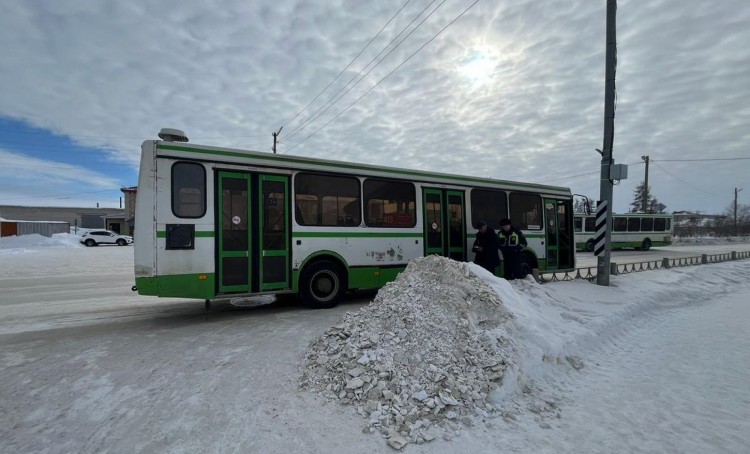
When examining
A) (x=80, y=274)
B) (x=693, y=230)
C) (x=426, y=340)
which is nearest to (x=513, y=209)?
(x=426, y=340)

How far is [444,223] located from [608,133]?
18.7 feet

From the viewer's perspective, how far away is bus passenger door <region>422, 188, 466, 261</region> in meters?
9.62

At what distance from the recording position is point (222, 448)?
302cm

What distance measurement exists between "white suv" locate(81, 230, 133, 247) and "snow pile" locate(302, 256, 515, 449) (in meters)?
40.7

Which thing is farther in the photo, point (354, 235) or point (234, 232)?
point (354, 235)

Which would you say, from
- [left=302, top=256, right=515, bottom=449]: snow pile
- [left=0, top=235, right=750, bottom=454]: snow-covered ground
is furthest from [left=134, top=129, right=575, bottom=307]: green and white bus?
[left=302, top=256, right=515, bottom=449]: snow pile

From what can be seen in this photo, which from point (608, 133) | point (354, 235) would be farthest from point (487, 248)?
point (608, 133)

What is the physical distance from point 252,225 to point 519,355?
524cm

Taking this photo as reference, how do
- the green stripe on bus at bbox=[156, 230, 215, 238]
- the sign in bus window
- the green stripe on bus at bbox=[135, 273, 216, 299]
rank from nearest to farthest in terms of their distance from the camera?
1. the green stripe on bus at bbox=[135, 273, 216, 299]
2. the green stripe on bus at bbox=[156, 230, 215, 238]
3. the sign in bus window

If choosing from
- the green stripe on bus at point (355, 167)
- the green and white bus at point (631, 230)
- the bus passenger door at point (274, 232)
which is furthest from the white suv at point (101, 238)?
the green and white bus at point (631, 230)

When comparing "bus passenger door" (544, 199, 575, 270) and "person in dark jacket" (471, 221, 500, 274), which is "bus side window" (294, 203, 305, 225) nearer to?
"person in dark jacket" (471, 221, 500, 274)

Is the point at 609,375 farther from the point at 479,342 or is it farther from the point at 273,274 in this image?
the point at 273,274

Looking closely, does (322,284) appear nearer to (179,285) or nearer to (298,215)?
(298,215)

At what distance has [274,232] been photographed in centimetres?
759
